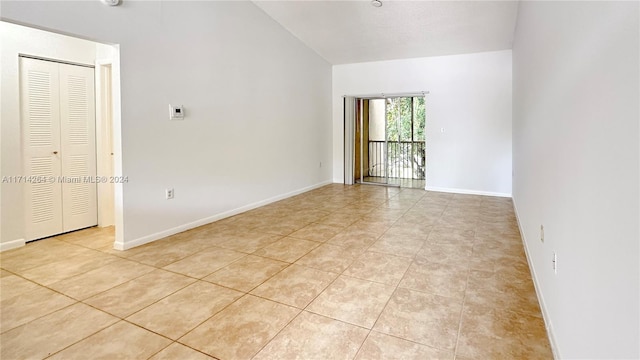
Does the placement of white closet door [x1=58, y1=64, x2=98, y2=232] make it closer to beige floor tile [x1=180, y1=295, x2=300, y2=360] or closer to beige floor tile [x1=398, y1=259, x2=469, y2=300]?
beige floor tile [x1=180, y1=295, x2=300, y2=360]

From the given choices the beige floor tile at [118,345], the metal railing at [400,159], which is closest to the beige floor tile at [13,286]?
the beige floor tile at [118,345]

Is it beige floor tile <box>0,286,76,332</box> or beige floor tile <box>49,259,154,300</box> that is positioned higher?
beige floor tile <box>49,259,154,300</box>

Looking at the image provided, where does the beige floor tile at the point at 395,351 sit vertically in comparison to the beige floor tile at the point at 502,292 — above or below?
below

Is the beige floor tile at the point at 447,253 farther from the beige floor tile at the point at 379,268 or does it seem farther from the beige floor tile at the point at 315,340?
the beige floor tile at the point at 315,340

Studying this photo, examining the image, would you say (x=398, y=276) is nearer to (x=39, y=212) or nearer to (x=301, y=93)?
(x=39, y=212)

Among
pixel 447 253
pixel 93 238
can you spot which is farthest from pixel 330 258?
pixel 93 238

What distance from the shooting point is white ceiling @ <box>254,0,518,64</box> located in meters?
4.69

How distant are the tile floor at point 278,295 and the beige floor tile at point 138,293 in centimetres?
1

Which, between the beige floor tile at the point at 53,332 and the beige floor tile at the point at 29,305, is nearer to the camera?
the beige floor tile at the point at 53,332

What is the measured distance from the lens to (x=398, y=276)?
2.69m

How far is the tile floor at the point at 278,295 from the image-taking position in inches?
72.1

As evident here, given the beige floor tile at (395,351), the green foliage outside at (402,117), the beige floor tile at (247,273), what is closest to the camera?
the beige floor tile at (395,351)

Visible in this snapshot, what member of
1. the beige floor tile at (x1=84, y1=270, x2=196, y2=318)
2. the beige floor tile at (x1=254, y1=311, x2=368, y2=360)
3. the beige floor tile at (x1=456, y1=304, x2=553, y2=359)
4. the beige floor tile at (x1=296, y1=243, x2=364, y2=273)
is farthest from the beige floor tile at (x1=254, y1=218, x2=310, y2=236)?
the beige floor tile at (x1=456, y1=304, x2=553, y2=359)

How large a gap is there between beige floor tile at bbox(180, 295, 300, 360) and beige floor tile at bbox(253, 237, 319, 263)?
82 centimetres
